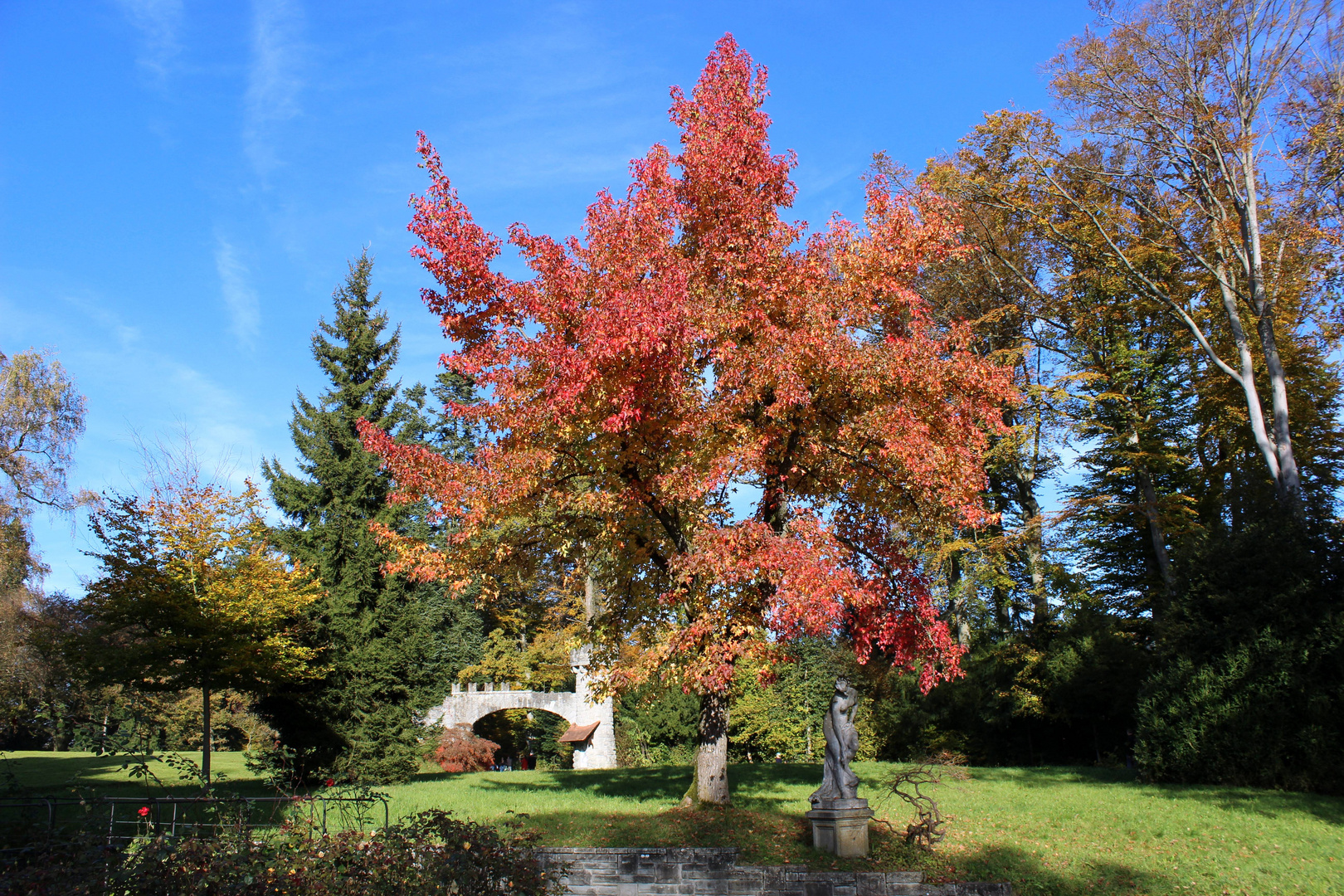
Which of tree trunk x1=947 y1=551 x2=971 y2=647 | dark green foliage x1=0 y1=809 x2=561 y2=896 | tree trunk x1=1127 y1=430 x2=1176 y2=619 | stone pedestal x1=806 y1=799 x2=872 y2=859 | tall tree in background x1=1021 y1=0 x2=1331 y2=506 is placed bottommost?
stone pedestal x1=806 y1=799 x2=872 y2=859

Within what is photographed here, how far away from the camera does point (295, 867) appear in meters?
5.24

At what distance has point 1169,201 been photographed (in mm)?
17844

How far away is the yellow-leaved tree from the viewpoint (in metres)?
14.7

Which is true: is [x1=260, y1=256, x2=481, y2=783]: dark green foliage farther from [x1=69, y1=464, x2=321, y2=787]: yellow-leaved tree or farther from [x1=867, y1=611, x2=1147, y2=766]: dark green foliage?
[x1=867, y1=611, x2=1147, y2=766]: dark green foliage

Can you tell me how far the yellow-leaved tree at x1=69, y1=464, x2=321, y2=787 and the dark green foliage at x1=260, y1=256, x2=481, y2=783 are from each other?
0.82m

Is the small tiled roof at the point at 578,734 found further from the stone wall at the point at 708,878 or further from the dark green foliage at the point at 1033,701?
the stone wall at the point at 708,878

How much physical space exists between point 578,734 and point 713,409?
21.4 m

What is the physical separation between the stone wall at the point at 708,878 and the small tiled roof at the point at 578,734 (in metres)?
19.4

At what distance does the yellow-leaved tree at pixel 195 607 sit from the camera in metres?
14.7

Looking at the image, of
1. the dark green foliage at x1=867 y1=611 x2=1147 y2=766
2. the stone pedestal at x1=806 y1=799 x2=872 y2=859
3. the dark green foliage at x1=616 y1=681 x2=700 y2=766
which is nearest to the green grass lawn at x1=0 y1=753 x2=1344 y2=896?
the stone pedestal at x1=806 y1=799 x2=872 y2=859

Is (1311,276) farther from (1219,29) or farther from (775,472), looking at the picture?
(775,472)

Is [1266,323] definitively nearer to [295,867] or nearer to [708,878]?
[708,878]

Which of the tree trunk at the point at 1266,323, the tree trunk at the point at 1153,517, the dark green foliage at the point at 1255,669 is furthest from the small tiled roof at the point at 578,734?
the tree trunk at the point at 1266,323

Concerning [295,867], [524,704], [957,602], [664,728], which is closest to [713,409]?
[295,867]
